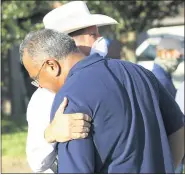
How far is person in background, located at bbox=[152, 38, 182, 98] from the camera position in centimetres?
445

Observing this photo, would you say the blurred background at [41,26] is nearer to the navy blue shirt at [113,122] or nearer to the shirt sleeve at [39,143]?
the shirt sleeve at [39,143]

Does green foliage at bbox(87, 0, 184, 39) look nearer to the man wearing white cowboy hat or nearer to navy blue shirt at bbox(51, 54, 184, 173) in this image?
the man wearing white cowboy hat

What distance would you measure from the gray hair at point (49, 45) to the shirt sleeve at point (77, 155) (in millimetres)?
263

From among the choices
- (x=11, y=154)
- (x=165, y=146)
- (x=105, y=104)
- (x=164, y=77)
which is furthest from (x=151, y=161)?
(x=11, y=154)

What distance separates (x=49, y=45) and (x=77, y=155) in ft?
1.66

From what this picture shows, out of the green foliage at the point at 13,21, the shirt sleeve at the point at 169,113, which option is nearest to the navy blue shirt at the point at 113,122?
the shirt sleeve at the point at 169,113

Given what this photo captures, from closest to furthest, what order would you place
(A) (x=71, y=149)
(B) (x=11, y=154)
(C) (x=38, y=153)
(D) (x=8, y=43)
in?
(A) (x=71, y=149), (C) (x=38, y=153), (B) (x=11, y=154), (D) (x=8, y=43)

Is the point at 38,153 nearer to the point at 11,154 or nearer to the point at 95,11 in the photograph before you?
the point at 11,154

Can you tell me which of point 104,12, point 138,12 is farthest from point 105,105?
point 138,12

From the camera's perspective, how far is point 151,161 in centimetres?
201

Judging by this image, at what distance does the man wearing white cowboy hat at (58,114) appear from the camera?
1.93 meters

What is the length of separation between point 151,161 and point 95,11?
334 inches

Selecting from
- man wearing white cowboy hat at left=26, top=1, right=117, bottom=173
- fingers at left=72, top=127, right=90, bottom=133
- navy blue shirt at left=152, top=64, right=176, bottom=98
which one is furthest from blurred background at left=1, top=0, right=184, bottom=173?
fingers at left=72, top=127, right=90, bottom=133

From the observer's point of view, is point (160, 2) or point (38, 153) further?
point (160, 2)
